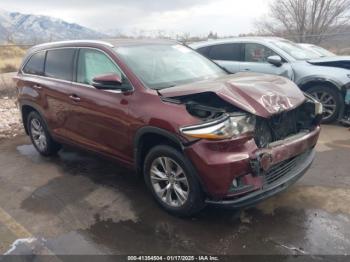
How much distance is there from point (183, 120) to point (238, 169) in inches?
26.7

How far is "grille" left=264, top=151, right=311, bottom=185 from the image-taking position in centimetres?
350

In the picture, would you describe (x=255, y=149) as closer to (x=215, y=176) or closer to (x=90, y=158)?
(x=215, y=176)

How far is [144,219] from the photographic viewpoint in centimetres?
394

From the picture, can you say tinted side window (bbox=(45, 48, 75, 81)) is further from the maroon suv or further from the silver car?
the silver car

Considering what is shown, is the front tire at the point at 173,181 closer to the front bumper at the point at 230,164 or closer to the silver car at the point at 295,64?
the front bumper at the point at 230,164

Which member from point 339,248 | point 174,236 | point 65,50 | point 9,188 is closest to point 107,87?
point 65,50

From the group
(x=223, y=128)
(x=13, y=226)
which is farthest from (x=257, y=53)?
(x=13, y=226)

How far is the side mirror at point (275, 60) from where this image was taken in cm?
746

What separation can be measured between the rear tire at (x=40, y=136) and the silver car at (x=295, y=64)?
3.37m

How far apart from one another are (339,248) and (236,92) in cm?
166

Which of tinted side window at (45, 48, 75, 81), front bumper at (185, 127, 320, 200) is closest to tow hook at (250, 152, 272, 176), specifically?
front bumper at (185, 127, 320, 200)

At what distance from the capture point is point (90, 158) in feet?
19.4

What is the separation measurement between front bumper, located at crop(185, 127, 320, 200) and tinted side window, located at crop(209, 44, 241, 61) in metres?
5.19

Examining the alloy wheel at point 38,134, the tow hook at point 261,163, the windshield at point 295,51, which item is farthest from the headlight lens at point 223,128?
the windshield at point 295,51
